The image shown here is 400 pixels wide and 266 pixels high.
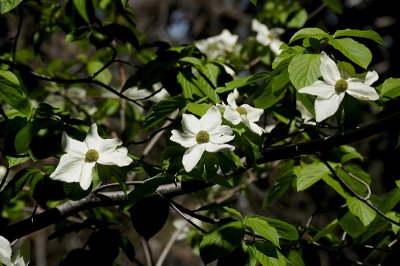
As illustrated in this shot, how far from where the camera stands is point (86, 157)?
92 centimetres

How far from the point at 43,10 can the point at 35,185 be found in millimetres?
910

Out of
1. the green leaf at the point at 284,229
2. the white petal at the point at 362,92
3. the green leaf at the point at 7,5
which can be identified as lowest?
the green leaf at the point at 284,229

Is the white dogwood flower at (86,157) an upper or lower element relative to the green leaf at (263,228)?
upper

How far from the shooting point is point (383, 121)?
89 cm

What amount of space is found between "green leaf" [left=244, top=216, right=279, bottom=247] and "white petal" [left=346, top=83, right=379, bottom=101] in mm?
276

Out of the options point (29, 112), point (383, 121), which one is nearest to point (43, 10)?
point (29, 112)

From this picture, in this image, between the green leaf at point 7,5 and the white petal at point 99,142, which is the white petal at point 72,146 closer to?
the white petal at point 99,142

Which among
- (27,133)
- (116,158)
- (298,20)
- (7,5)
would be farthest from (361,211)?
(298,20)

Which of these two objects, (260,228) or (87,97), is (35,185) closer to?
(260,228)

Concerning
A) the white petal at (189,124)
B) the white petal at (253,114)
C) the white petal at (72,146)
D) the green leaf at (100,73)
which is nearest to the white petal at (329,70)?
the white petal at (253,114)

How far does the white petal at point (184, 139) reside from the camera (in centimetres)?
89

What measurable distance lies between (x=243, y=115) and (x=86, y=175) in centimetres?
30

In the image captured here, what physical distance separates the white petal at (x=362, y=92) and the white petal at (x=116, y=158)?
41 centimetres

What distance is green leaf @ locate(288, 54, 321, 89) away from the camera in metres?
0.86
